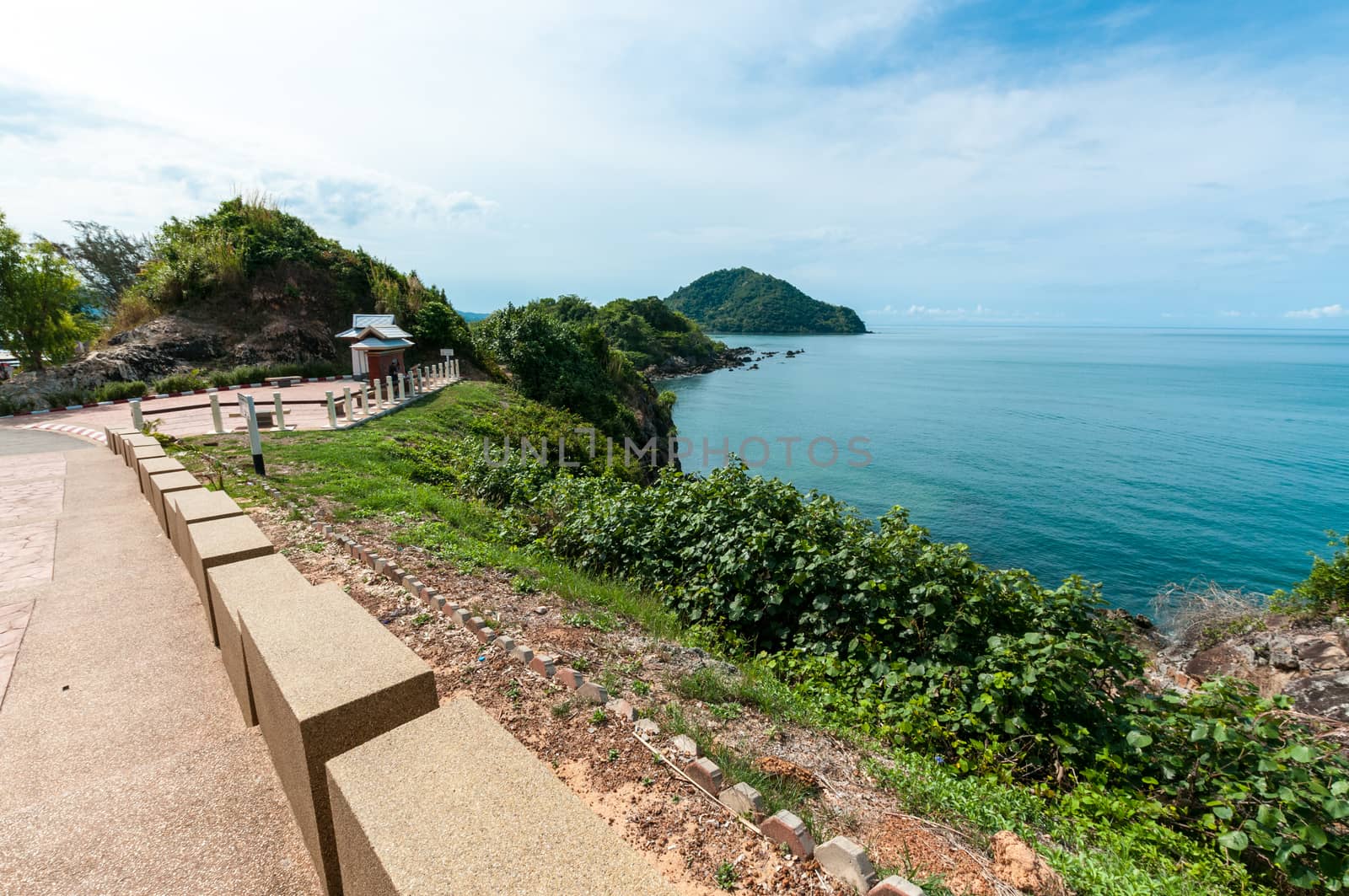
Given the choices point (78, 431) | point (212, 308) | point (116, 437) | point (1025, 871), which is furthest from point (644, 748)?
point (212, 308)

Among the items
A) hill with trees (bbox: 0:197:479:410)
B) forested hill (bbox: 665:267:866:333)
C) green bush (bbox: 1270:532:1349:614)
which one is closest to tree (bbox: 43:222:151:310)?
hill with trees (bbox: 0:197:479:410)

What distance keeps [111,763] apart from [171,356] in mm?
26258

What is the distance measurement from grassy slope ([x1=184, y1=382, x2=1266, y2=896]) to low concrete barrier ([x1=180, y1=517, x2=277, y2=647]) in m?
2.10

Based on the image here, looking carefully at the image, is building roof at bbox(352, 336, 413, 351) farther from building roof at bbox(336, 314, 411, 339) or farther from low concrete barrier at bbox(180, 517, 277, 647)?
low concrete barrier at bbox(180, 517, 277, 647)

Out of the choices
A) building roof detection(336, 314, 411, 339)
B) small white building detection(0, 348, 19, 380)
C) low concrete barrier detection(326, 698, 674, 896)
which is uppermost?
building roof detection(336, 314, 411, 339)

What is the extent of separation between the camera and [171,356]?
22.8 meters

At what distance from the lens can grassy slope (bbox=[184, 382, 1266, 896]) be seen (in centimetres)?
310

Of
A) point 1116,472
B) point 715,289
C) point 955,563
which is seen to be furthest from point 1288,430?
point 715,289

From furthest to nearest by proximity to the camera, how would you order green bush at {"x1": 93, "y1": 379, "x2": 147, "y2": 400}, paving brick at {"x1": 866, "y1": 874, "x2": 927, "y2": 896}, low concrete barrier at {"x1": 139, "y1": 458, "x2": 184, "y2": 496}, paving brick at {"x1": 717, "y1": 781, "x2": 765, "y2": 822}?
green bush at {"x1": 93, "y1": 379, "x2": 147, "y2": 400}
low concrete barrier at {"x1": 139, "y1": 458, "x2": 184, "y2": 496}
paving brick at {"x1": 717, "y1": 781, "x2": 765, "y2": 822}
paving brick at {"x1": 866, "y1": 874, "x2": 927, "y2": 896}

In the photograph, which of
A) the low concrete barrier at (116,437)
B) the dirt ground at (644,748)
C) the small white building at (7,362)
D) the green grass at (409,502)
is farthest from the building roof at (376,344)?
the dirt ground at (644,748)

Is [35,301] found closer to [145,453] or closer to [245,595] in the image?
[145,453]

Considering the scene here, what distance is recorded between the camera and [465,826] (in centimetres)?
174

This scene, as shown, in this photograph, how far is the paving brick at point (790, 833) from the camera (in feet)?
8.67

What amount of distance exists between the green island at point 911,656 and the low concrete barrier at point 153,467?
0.83 m
